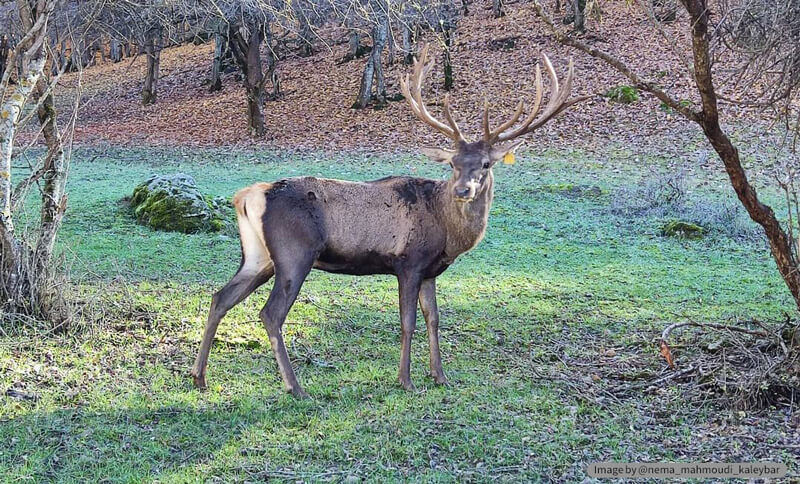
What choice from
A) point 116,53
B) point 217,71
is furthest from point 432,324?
point 116,53

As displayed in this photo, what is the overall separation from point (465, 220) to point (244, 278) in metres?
1.80

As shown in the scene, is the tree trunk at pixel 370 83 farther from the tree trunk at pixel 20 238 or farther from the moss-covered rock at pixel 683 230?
the tree trunk at pixel 20 238

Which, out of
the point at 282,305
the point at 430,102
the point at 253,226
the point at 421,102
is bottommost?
the point at 282,305

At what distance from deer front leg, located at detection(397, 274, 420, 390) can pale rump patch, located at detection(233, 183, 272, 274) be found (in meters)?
1.08

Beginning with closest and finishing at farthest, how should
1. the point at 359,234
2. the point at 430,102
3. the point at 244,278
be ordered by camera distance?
1. the point at 244,278
2. the point at 359,234
3. the point at 430,102

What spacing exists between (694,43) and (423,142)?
575 inches

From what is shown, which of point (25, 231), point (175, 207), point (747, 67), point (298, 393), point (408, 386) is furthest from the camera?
point (175, 207)

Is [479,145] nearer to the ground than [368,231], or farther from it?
farther from it

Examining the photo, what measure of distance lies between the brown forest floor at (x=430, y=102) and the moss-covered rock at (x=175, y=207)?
8249mm

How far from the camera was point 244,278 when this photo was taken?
6141mm

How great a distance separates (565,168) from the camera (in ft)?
53.9

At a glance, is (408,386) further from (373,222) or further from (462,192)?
(462,192)

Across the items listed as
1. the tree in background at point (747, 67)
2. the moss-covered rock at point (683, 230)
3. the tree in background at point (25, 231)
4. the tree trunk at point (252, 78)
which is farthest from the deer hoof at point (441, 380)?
the tree trunk at point (252, 78)

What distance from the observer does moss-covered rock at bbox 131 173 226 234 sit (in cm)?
1126
